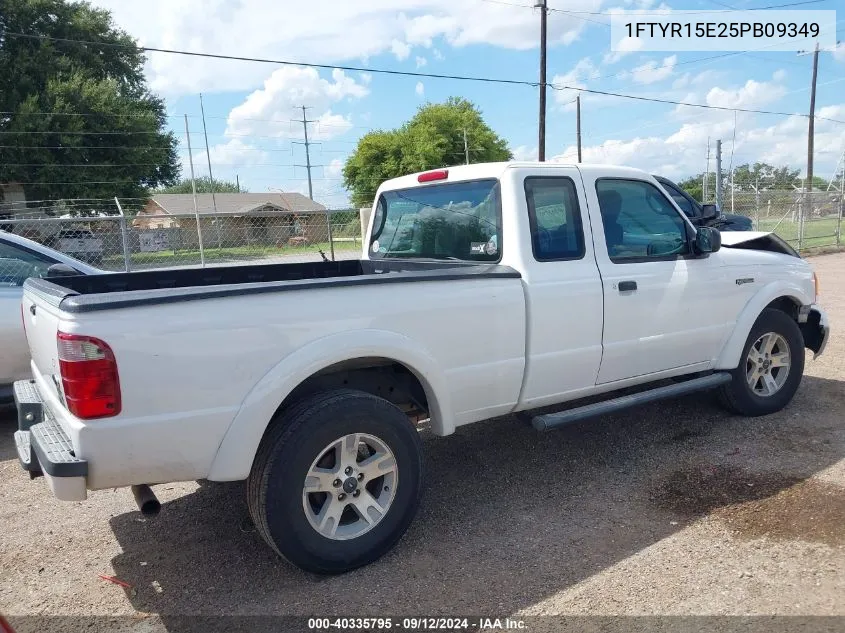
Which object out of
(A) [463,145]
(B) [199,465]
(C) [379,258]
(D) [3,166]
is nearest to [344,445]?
(B) [199,465]

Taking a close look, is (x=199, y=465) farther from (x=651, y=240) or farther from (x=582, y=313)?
(x=651, y=240)

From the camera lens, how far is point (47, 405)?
3.14 meters

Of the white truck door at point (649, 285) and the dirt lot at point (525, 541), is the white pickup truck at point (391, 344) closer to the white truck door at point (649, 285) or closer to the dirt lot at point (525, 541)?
the white truck door at point (649, 285)

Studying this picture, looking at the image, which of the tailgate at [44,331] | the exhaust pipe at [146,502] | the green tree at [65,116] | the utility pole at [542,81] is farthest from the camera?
the green tree at [65,116]

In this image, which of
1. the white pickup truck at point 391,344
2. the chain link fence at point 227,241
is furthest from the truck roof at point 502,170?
the chain link fence at point 227,241

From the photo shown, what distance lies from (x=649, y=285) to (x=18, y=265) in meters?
5.05

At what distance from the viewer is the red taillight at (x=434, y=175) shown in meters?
4.37

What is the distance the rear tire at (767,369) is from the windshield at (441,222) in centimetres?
231

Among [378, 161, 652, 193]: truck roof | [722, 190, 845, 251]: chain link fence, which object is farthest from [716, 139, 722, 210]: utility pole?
[378, 161, 652, 193]: truck roof

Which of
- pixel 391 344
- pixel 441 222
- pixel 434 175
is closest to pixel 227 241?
pixel 434 175

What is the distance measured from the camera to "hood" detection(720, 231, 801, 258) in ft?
17.0

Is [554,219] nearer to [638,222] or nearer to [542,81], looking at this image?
[638,222]

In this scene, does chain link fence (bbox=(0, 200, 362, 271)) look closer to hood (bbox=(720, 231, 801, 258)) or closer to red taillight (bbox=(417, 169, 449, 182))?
red taillight (bbox=(417, 169, 449, 182))

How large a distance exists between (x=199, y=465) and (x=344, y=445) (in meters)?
0.65
